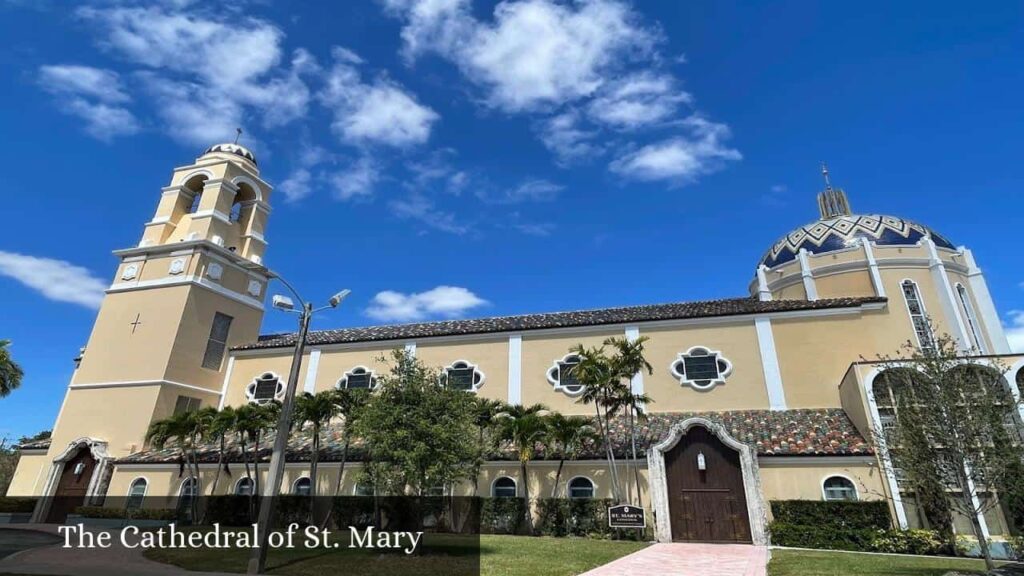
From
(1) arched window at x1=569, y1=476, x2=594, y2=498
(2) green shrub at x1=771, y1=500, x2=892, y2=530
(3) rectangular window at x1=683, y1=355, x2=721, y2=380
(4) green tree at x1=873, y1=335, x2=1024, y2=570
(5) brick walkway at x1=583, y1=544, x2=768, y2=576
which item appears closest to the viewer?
(5) brick walkway at x1=583, y1=544, x2=768, y2=576

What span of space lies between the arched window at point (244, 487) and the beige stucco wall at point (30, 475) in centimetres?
1196

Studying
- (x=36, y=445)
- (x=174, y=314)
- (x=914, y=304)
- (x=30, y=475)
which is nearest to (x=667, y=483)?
(x=914, y=304)

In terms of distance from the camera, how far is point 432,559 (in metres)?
15.2

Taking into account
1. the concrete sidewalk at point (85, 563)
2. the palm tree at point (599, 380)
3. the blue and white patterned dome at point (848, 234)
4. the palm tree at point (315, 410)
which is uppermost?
the blue and white patterned dome at point (848, 234)

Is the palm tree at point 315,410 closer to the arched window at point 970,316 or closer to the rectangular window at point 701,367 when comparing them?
the rectangular window at point 701,367

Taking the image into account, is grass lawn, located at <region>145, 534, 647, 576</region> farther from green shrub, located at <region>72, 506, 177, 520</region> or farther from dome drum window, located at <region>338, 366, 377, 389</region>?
dome drum window, located at <region>338, 366, 377, 389</region>

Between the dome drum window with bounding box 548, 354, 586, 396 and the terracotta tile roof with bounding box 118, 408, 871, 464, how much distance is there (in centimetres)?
280

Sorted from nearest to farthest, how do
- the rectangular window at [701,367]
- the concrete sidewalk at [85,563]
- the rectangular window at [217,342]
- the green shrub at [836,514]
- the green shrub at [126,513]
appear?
the concrete sidewalk at [85,563] → the green shrub at [836,514] → the green shrub at [126,513] → the rectangular window at [701,367] → the rectangular window at [217,342]

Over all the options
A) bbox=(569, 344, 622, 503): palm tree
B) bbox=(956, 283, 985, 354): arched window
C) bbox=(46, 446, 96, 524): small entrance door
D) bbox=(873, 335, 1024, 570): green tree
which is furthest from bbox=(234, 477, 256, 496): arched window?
bbox=(956, 283, 985, 354): arched window

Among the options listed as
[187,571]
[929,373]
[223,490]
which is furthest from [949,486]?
[223,490]

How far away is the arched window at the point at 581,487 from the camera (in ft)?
76.0

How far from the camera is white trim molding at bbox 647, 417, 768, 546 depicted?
20062 millimetres

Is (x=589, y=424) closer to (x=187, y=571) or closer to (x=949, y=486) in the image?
(x=949, y=486)

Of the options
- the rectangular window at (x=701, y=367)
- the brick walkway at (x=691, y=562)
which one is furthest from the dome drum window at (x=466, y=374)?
the brick walkway at (x=691, y=562)
